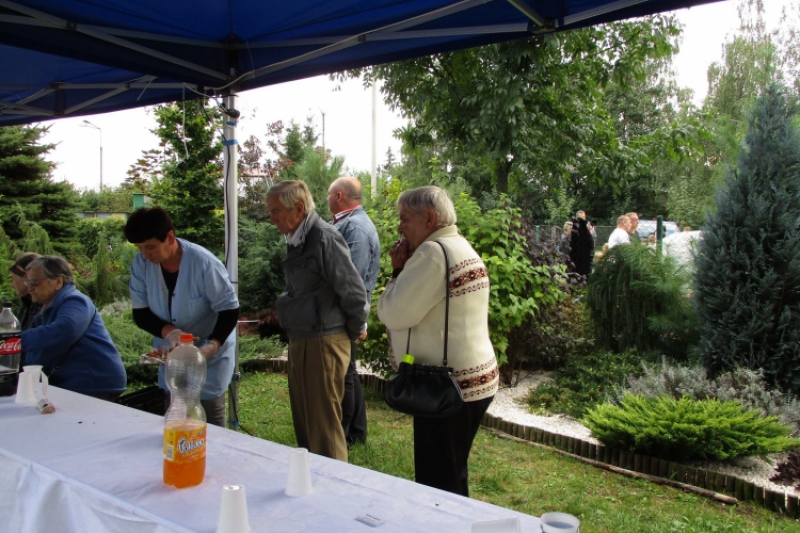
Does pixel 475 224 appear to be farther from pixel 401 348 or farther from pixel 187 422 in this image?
pixel 187 422

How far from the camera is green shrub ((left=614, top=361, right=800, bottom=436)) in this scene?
4.17 meters

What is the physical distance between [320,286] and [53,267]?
1427mm

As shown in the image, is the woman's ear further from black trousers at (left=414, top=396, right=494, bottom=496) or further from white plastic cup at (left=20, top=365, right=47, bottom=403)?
white plastic cup at (left=20, top=365, right=47, bottom=403)

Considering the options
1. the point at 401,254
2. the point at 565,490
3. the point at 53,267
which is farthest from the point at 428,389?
the point at 53,267

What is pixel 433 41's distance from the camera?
3.17 m

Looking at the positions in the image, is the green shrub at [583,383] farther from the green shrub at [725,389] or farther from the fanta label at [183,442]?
the fanta label at [183,442]

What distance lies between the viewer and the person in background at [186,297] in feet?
9.27

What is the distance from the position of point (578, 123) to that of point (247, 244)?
4.81 metres

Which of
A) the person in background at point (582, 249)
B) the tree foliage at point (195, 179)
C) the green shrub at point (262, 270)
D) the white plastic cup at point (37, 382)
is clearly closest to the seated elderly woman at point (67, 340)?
the white plastic cup at point (37, 382)

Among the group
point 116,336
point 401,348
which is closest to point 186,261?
point 401,348

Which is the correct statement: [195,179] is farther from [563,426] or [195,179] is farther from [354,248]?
[563,426]

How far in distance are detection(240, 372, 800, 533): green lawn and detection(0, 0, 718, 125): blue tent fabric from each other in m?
2.43

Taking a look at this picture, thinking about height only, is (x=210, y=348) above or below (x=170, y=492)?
above

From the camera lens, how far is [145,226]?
107 inches
